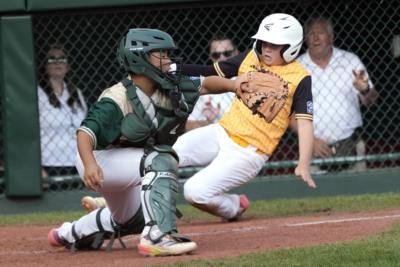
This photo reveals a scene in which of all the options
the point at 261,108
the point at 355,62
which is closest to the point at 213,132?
the point at 261,108

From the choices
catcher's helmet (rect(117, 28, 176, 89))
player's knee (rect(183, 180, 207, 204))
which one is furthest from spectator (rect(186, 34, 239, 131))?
catcher's helmet (rect(117, 28, 176, 89))

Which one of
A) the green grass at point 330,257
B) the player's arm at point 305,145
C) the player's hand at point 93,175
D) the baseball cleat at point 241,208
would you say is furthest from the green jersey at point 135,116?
the baseball cleat at point 241,208

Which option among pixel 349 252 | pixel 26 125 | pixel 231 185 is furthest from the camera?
pixel 26 125

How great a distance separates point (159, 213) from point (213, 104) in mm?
3852

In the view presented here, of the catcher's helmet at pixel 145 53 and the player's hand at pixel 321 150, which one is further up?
the catcher's helmet at pixel 145 53

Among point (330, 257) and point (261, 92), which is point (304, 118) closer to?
point (261, 92)

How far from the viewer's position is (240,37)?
33.3 feet

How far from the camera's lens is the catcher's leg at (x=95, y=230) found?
243 inches

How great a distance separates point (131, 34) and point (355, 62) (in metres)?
4.10

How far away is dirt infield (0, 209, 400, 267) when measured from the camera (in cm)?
586

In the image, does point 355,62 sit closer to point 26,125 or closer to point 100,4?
point 100,4

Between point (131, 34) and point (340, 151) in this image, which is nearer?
point (131, 34)

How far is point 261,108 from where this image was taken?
20.4ft

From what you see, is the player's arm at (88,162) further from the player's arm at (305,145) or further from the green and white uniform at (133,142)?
the player's arm at (305,145)
